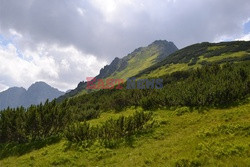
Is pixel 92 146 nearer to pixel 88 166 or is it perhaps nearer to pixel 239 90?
pixel 88 166

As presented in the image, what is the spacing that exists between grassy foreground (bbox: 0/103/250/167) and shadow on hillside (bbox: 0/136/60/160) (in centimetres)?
100

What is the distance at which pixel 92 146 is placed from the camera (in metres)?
14.8

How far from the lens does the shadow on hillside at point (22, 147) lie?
1789 cm

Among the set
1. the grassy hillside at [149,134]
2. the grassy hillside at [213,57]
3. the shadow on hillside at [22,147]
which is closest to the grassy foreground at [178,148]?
the grassy hillside at [149,134]

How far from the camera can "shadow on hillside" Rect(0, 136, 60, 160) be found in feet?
58.7

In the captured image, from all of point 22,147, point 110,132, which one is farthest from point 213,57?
point 22,147

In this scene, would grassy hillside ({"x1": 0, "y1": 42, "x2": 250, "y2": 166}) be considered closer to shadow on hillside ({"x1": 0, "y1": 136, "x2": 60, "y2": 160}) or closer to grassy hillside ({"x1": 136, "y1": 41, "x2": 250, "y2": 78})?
shadow on hillside ({"x1": 0, "y1": 136, "x2": 60, "y2": 160})

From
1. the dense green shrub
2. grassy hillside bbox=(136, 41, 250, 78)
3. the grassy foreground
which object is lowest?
the grassy foreground

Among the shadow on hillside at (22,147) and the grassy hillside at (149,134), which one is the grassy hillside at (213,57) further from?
the shadow on hillside at (22,147)

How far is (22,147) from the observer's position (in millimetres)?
18703

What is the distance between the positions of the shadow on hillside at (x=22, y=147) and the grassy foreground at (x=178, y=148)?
1.00 metres

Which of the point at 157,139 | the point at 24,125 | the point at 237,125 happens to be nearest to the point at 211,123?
the point at 237,125

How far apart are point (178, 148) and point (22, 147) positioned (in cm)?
1510

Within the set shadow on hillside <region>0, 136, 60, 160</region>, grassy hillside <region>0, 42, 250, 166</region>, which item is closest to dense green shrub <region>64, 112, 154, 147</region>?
grassy hillside <region>0, 42, 250, 166</region>
